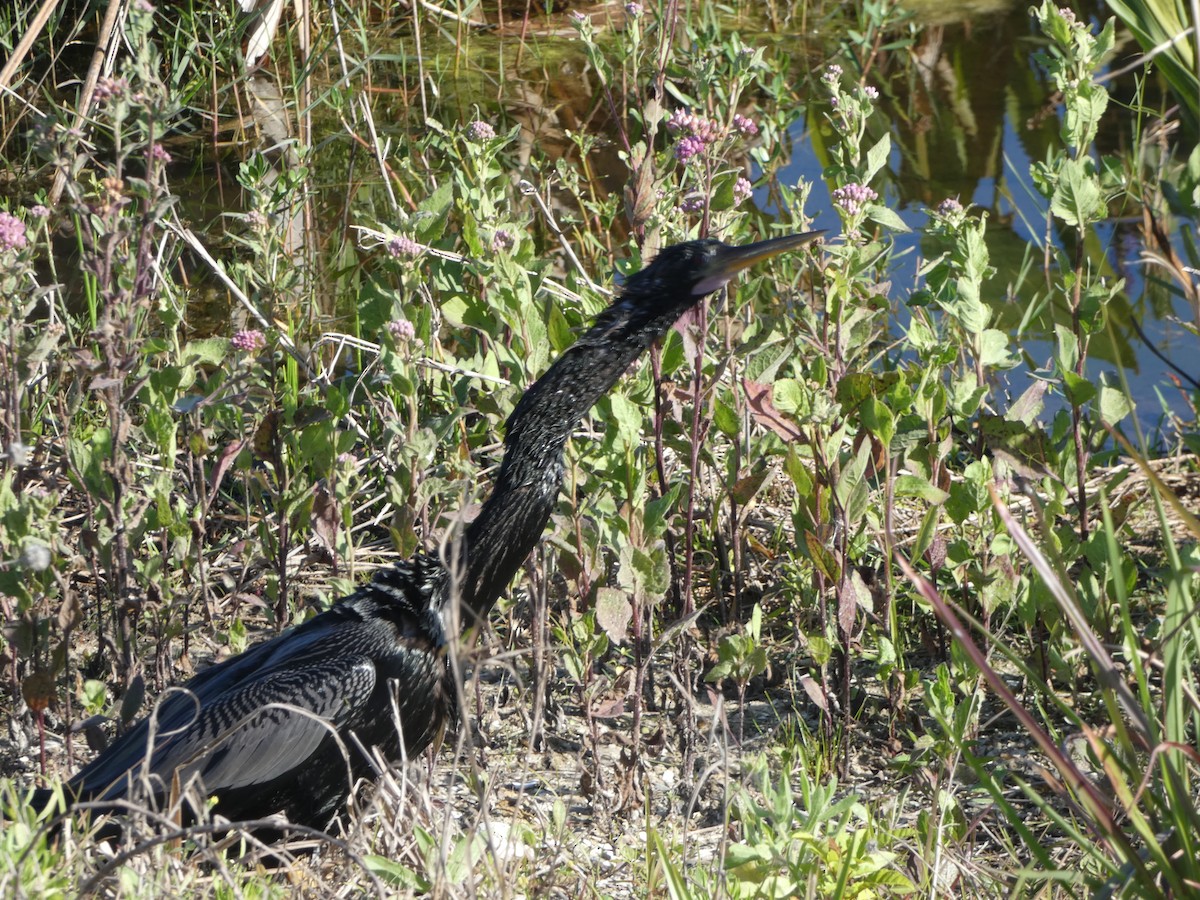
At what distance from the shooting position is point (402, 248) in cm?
343

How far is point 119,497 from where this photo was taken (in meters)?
3.21

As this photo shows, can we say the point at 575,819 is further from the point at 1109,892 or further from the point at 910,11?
the point at 910,11

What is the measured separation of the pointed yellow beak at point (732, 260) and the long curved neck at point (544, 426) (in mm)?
62

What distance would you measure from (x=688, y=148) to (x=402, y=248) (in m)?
0.73

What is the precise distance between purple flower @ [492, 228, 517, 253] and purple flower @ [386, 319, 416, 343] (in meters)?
0.33

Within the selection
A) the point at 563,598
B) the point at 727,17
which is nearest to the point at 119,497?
the point at 563,598

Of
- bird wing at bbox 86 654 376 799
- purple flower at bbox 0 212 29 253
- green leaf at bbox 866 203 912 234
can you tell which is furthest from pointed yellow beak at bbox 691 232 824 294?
purple flower at bbox 0 212 29 253

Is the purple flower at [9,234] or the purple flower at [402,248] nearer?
the purple flower at [9,234]

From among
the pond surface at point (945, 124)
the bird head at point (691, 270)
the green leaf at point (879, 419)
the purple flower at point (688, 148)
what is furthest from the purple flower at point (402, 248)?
the pond surface at point (945, 124)

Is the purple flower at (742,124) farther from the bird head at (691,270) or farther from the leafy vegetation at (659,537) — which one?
the bird head at (691,270)

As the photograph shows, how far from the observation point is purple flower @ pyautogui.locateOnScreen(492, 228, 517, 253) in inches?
137

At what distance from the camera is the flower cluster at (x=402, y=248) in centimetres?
343

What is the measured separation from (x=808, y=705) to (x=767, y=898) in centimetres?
123

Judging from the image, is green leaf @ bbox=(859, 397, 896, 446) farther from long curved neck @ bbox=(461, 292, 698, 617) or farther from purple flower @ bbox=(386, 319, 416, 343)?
purple flower @ bbox=(386, 319, 416, 343)
